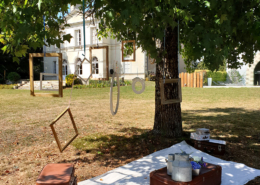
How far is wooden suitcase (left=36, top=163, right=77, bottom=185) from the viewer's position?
2.69 m

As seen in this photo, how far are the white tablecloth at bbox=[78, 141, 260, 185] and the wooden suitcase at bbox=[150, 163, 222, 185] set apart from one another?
15.9 inches

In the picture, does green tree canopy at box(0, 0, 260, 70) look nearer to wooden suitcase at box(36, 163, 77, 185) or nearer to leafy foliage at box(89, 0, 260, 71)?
leafy foliage at box(89, 0, 260, 71)

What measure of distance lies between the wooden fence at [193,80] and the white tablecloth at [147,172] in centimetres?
1663

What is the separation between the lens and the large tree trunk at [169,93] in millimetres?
5742

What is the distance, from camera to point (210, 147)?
16.5ft

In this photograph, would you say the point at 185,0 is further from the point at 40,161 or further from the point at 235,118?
the point at 235,118

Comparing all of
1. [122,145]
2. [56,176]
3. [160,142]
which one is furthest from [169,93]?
[56,176]

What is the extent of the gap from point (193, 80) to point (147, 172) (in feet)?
59.2

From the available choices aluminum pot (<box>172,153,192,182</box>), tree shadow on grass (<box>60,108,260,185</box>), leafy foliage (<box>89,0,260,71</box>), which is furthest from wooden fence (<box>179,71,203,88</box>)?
aluminum pot (<box>172,153,192,182</box>)

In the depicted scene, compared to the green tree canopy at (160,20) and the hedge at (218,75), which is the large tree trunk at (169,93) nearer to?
the green tree canopy at (160,20)

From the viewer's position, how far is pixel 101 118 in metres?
8.80

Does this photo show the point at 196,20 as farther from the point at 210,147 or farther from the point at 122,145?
the point at 122,145

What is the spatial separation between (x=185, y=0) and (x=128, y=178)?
9.35ft

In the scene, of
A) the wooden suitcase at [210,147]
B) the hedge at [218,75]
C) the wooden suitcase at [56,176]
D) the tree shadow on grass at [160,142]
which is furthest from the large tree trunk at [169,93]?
the hedge at [218,75]
